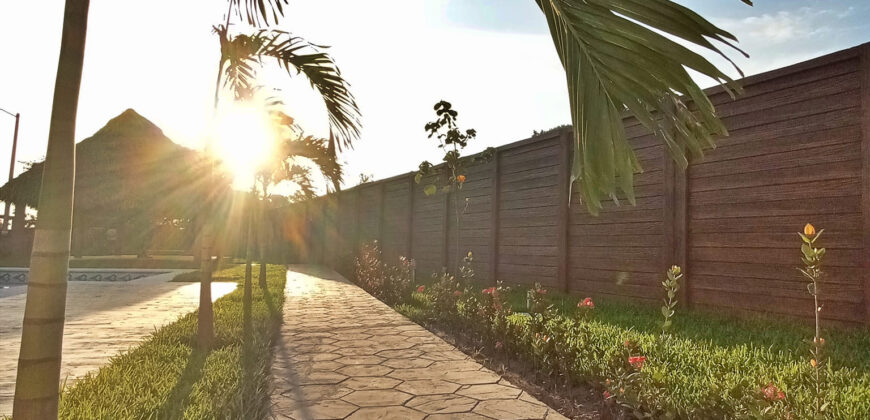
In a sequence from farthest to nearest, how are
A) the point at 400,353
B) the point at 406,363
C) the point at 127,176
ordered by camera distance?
1. the point at 127,176
2. the point at 400,353
3. the point at 406,363

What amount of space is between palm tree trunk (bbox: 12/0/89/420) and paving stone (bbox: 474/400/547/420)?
215 centimetres

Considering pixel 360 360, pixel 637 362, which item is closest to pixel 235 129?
pixel 360 360

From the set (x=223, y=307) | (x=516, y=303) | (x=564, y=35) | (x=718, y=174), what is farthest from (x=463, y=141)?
(x=564, y=35)

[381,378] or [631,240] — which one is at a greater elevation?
[631,240]

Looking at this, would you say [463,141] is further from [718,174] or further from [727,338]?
[727,338]

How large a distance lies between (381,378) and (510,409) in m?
1.13

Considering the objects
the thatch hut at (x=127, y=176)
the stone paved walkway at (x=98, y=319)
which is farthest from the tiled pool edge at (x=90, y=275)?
the thatch hut at (x=127, y=176)

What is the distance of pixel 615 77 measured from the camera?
3.42ft

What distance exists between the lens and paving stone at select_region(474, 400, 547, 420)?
2.95 m

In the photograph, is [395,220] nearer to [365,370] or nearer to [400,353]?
[400,353]

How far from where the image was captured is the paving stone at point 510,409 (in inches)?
116

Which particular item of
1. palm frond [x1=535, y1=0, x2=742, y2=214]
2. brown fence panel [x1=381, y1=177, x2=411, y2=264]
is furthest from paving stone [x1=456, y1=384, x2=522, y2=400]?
brown fence panel [x1=381, y1=177, x2=411, y2=264]

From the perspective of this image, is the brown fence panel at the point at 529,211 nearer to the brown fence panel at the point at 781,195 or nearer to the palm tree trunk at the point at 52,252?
the brown fence panel at the point at 781,195

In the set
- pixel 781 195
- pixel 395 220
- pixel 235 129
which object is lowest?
pixel 781 195
